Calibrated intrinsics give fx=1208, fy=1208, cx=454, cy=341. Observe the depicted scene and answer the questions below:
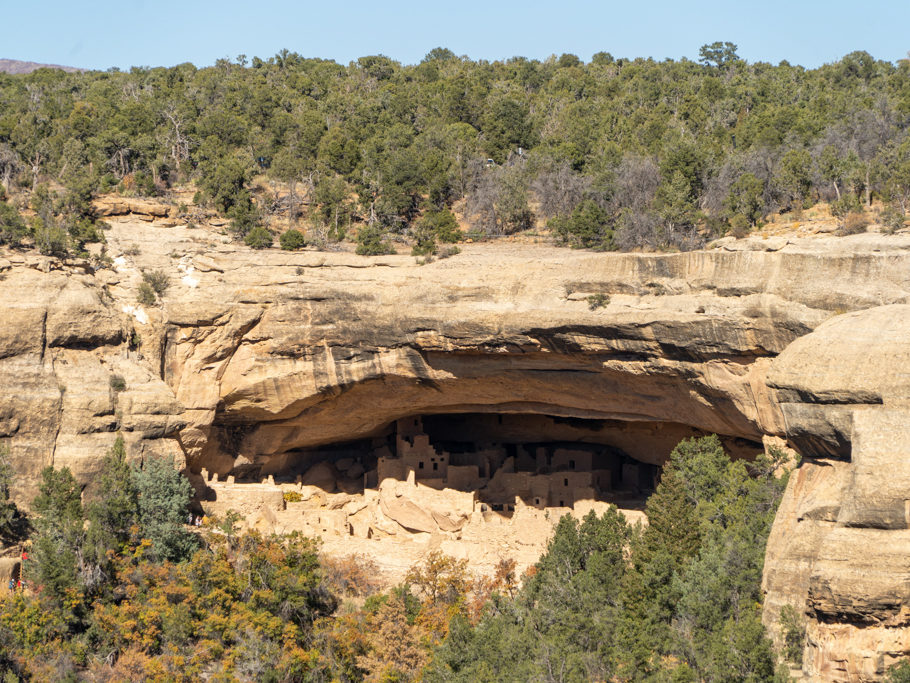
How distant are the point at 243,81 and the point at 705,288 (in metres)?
35.7

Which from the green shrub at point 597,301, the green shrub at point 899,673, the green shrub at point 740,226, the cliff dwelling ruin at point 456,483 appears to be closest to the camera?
the green shrub at point 899,673

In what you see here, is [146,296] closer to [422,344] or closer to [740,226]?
[422,344]

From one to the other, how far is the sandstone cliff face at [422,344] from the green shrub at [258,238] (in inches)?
28.0

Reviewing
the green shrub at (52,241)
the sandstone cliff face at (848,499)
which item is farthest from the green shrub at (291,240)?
the sandstone cliff face at (848,499)

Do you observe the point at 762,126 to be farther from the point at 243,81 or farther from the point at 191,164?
the point at 243,81

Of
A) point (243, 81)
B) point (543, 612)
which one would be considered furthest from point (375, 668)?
point (243, 81)

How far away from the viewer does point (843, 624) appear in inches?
696

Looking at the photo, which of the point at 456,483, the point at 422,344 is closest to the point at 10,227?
the point at 422,344

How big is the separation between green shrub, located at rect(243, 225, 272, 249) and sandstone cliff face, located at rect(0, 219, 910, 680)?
71cm

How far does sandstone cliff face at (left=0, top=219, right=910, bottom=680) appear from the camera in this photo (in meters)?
22.4

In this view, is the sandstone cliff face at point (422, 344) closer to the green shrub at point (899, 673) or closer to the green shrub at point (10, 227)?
the green shrub at point (10, 227)

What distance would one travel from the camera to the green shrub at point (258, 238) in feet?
106

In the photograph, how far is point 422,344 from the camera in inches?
1080

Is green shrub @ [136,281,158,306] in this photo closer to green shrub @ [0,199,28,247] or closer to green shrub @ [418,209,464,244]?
green shrub @ [0,199,28,247]
